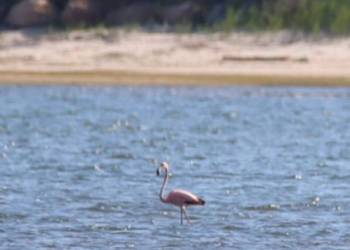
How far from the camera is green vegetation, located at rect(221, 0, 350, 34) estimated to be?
26812 millimetres

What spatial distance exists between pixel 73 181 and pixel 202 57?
1003 centimetres

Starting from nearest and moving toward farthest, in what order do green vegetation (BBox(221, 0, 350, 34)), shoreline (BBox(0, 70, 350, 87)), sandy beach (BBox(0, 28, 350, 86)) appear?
shoreline (BBox(0, 70, 350, 87)) < sandy beach (BBox(0, 28, 350, 86)) < green vegetation (BBox(221, 0, 350, 34))

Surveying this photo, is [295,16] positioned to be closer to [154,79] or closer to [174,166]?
[154,79]

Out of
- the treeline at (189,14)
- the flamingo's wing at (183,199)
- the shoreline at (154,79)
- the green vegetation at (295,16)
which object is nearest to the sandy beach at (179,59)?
the shoreline at (154,79)

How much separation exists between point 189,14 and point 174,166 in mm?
11667

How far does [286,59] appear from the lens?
25.2 metres

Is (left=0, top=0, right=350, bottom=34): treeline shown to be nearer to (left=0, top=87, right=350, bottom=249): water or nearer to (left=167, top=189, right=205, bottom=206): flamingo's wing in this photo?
(left=0, top=87, right=350, bottom=249): water

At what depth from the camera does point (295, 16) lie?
27.7 meters

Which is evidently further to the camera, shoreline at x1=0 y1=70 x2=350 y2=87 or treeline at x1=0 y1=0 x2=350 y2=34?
treeline at x1=0 y1=0 x2=350 y2=34

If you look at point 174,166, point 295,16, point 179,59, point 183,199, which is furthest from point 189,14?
point 183,199

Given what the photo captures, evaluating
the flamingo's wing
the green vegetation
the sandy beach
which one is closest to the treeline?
the green vegetation

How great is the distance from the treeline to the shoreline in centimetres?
199

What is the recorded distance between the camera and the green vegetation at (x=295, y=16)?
1056 inches

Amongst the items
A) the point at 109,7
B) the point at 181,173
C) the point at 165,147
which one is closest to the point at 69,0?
the point at 109,7
